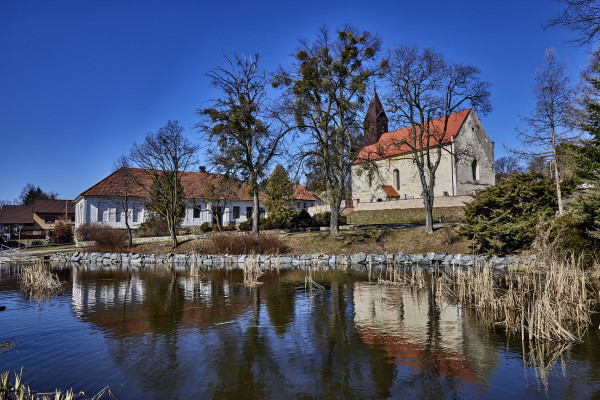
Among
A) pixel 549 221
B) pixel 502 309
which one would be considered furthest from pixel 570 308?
pixel 549 221

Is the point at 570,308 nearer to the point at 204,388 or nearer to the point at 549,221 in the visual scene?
the point at 204,388

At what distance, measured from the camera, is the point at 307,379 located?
530 centimetres

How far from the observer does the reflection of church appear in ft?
18.6

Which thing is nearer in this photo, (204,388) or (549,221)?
(204,388)

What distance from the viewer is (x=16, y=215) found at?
63.6 metres

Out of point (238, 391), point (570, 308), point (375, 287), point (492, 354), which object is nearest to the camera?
point (238, 391)

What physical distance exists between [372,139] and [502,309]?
47069 mm

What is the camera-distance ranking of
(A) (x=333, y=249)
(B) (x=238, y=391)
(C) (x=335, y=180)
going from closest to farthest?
(B) (x=238, y=391)
(A) (x=333, y=249)
(C) (x=335, y=180)

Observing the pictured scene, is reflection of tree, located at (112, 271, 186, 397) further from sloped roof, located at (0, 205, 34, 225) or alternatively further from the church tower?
sloped roof, located at (0, 205, 34, 225)

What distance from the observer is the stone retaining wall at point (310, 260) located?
55.6 ft

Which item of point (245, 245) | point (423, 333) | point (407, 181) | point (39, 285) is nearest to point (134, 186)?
point (245, 245)

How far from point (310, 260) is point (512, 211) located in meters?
9.81

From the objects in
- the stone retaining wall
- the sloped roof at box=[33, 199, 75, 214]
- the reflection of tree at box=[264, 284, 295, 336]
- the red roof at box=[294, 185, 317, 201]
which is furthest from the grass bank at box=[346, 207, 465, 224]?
the sloped roof at box=[33, 199, 75, 214]

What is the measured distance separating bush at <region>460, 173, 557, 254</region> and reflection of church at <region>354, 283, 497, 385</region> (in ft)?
28.2
